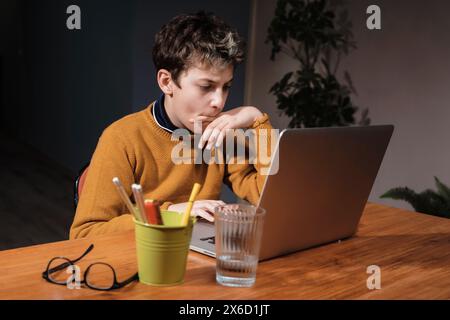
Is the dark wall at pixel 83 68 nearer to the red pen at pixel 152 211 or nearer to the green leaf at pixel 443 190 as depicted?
the green leaf at pixel 443 190

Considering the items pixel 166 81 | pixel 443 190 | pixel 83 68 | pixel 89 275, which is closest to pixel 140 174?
pixel 166 81

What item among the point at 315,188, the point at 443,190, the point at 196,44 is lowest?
the point at 443,190

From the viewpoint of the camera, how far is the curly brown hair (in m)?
1.55

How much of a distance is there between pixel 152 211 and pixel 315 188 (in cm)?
36

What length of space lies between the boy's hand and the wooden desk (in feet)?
1.02

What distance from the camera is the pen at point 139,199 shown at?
0.97m

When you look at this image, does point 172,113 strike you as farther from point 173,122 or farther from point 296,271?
point 296,271

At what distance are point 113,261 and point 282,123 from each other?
3275 millimetres

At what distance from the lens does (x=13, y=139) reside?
23.4ft

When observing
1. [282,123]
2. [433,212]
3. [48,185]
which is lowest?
[48,185]

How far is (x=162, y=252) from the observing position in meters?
0.99

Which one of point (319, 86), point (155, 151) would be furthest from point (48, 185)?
point (155, 151)

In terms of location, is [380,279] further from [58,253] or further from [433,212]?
[433,212]

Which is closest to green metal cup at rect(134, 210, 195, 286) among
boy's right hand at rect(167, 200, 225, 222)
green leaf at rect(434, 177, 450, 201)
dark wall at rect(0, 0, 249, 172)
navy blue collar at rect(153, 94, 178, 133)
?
boy's right hand at rect(167, 200, 225, 222)
